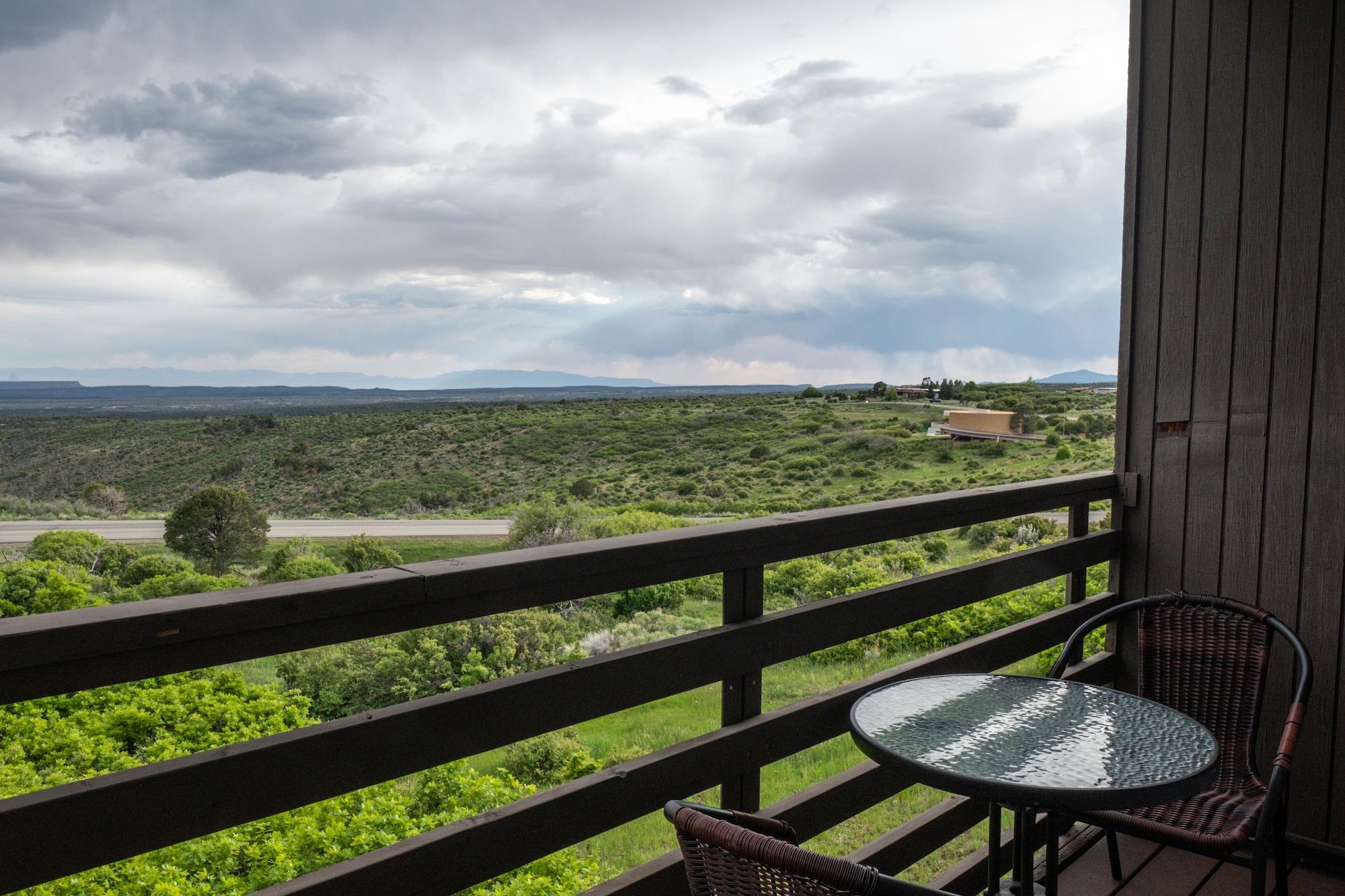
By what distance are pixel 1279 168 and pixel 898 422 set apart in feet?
77.2

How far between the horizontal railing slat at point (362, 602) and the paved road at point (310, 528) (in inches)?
727

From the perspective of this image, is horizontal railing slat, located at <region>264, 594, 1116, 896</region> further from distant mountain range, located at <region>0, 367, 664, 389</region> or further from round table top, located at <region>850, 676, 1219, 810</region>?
distant mountain range, located at <region>0, 367, 664, 389</region>

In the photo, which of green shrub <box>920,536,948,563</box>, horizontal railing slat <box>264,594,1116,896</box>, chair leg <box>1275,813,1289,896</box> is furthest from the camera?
green shrub <box>920,536,948,563</box>

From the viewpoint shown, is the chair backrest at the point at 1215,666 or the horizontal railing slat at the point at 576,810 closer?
the horizontal railing slat at the point at 576,810

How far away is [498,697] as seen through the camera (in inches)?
43.8

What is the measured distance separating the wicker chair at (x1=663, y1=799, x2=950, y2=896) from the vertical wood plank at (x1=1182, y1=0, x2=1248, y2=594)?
2.07 metres

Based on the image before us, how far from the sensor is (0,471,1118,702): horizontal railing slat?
78 cm

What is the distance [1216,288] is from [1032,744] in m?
1.56

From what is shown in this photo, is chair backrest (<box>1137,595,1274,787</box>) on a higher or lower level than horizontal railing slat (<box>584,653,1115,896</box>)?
higher

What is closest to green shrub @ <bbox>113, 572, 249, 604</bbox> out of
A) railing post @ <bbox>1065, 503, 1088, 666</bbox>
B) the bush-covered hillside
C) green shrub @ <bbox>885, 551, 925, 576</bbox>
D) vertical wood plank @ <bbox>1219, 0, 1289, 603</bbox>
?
the bush-covered hillside

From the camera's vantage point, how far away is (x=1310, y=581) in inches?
84.0

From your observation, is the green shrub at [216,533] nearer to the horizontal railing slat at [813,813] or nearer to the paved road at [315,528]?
the paved road at [315,528]

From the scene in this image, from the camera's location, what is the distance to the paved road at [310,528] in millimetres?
18094

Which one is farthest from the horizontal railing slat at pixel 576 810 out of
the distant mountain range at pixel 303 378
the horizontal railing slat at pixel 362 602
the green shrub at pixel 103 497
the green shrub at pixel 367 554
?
the distant mountain range at pixel 303 378
